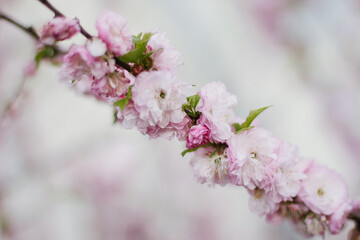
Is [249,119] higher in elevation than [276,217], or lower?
higher

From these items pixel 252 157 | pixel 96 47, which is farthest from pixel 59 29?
pixel 252 157

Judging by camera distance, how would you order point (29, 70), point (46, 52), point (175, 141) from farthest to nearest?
point (175, 141) < point (29, 70) < point (46, 52)

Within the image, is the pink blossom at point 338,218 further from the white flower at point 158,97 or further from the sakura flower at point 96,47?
the sakura flower at point 96,47

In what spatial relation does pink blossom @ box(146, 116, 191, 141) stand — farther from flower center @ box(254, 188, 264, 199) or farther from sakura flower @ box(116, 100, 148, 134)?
flower center @ box(254, 188, 264, 199)

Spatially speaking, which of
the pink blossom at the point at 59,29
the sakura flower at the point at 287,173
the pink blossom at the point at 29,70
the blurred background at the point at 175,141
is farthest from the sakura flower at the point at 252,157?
the blurred background at the point at 175,141

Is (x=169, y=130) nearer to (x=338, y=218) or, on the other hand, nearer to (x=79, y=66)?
(x=79, y=66)

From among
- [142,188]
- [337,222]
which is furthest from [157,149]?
[337,222]
